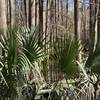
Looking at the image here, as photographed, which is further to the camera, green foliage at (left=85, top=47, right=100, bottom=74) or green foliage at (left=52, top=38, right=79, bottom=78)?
green foliage at (left=85, top=47, right=100, bottom=74)

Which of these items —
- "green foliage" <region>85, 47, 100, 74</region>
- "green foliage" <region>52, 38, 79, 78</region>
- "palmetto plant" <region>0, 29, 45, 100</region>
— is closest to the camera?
"palmetto plant" <region>0, 29, 45, 100</region>

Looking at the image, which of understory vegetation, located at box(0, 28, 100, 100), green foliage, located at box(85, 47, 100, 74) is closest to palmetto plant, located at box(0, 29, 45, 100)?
understory vegetation, located at box(0, 28, 100, 100)

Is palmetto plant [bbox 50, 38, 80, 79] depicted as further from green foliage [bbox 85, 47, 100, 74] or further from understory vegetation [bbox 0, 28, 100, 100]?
green foliage [bbox 85, 47, 100, 74]

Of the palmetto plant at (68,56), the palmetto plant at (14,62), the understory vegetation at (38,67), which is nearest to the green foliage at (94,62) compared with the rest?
the understory vegetation at (38,67)

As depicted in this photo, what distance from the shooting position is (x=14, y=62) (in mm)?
4895

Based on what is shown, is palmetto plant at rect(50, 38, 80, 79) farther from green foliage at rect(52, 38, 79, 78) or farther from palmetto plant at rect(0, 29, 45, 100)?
palmetto plant at rect(0, 29, 45, 100)

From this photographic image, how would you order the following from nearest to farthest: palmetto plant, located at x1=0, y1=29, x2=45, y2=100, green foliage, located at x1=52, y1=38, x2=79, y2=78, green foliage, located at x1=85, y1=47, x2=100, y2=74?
1. palmetto plant, located at x1=0, y1=29, x2=45, y2=100
2. green foliage, located at x1=52, y1=38, x2=79, y2=78
3. green foliage, located at x1=85, y1=47, x2=100, y2=74

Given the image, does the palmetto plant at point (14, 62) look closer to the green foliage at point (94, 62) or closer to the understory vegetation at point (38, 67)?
the understory vegetation at point (38, 67)

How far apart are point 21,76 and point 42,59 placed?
636 millimetres

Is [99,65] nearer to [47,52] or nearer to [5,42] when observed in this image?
[47,52]

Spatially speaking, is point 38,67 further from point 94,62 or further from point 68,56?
point 94,62

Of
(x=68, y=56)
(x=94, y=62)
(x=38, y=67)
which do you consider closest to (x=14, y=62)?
(x=38, y=67)

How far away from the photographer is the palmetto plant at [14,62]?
487 cm

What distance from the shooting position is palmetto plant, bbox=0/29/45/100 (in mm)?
4871
